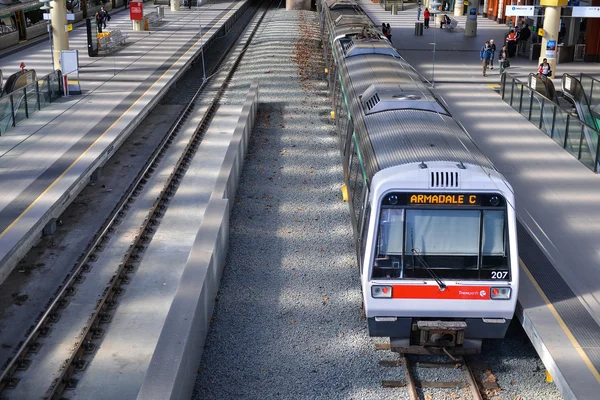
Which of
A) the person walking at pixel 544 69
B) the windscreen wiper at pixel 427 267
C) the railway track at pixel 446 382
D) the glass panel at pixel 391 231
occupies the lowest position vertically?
the railway track at pixel 446 382

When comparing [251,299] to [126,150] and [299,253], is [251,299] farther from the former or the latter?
[126,150]

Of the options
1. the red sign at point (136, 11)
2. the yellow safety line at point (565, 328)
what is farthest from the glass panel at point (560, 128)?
the red sign at point (136, 11)

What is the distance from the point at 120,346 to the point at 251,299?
214 centimetres

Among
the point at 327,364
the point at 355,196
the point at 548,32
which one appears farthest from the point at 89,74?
the point at 327,364

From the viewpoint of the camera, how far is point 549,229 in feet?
47.5

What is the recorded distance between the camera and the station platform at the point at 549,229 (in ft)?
32.6

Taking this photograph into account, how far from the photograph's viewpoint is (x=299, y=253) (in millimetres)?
14500

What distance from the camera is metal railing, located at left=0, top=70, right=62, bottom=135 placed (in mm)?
22062

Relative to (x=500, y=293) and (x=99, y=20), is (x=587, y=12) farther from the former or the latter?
(x=99, y=20)

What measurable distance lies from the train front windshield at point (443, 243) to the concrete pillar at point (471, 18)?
36021 mm

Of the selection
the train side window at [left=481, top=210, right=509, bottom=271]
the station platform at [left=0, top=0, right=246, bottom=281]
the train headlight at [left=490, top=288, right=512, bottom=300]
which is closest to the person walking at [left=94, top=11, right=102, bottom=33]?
the station platform at [left=0, top=0, right=246, bottom=281]

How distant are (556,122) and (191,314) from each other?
45.5 feet

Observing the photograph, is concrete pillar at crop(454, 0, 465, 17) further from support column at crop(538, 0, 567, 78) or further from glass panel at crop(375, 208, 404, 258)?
glass panel at crop(375, 208, 404, 258)

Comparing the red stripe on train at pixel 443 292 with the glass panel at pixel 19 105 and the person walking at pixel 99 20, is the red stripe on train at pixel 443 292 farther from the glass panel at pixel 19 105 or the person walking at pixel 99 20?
the person walking at pixel 99 20
